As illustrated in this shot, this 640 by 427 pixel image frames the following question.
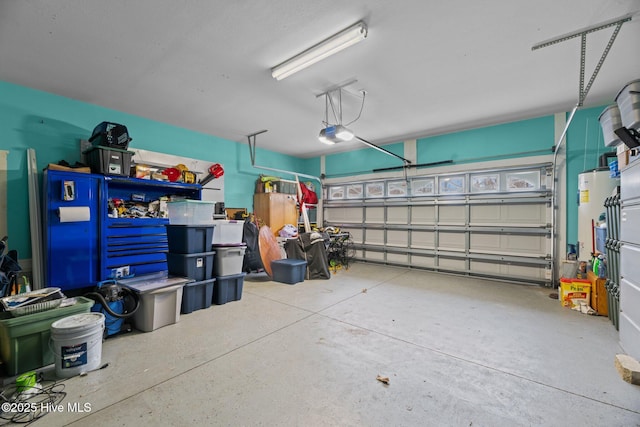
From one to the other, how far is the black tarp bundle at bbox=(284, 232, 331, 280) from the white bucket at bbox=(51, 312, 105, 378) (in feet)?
11.0

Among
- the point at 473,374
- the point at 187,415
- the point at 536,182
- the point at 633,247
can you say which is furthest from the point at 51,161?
the point at 536,182

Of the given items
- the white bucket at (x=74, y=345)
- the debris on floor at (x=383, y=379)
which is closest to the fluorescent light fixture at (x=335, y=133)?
the debris on floor at (x=383, y=379)

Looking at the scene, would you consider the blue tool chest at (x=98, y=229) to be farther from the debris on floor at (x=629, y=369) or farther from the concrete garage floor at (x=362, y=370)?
the debris on floor at (x=629, y=369)

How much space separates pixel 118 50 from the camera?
2.74 metres

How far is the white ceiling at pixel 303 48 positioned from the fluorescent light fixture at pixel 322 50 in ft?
0.22

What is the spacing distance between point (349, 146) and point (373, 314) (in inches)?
182

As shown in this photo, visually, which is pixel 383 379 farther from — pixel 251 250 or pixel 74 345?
pixel 251 250

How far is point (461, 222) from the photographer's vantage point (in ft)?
17.8

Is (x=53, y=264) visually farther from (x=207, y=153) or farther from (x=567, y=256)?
(x=567, y=256)

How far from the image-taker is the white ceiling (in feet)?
7.19

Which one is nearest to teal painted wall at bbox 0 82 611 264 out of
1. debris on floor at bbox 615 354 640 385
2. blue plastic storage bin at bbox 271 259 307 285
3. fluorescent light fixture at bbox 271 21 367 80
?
blue plastic storage bin at bbox 271 259 307 285

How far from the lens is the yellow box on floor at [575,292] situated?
3.38 m

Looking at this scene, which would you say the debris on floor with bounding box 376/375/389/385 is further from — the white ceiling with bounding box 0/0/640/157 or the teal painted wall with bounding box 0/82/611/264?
the teal painted wall with bounding box 0/82/611/264

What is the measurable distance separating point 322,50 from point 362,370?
2.93 metres
